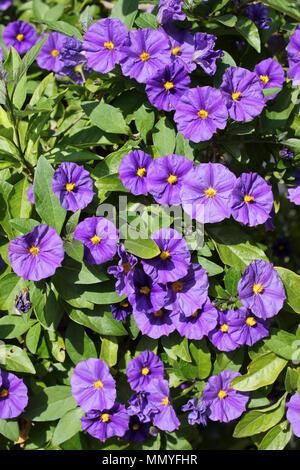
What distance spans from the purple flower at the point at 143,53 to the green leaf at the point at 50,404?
1.11 m

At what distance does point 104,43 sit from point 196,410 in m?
1.28

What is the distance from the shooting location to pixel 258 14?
1.87 meters

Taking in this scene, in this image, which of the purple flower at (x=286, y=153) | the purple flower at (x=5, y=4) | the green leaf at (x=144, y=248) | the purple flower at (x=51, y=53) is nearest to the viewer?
the green leaf at (x=144, y=248)

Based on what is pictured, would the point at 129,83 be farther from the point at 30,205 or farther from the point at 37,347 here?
the point at 37,347

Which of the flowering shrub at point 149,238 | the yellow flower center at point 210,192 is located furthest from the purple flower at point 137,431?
the yellow flower center at point 210,192

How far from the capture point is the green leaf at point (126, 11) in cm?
177

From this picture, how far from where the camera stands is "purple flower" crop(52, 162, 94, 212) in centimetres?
160

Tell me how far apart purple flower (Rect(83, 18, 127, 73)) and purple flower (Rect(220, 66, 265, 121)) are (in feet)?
1.20

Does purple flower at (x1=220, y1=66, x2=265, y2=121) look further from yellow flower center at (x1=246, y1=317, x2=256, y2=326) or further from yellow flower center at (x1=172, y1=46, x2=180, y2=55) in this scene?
yellow flower center at (x1=246, y1=317, x2=256, y2=326)

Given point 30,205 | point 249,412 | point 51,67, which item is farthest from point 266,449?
point 51,67

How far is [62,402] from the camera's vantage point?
6.00 ft

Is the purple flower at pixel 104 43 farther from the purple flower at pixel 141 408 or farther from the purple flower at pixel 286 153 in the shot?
the purple flower at pixel 141 408

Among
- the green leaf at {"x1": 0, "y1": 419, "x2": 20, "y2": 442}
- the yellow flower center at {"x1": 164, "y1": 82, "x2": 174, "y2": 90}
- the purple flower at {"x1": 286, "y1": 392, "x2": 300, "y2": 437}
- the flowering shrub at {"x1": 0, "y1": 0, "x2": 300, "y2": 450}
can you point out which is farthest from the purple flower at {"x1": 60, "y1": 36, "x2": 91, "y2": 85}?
the purple flower at {"x1": 286, "y1": 392, "x2": 300, "y2": 437}

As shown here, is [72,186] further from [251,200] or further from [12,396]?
[12,396]
